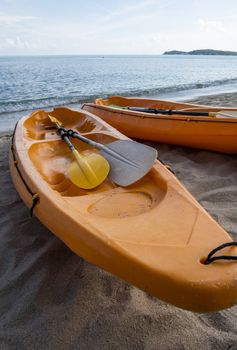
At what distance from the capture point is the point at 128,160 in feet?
7.60

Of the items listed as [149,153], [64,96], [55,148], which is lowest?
Answer: [64,96]

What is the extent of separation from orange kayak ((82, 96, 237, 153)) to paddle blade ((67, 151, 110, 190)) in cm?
168

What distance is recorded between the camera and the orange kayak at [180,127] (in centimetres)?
341

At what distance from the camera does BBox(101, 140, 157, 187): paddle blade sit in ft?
6.88

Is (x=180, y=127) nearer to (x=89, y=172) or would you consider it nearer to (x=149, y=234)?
(x=89, y=172)

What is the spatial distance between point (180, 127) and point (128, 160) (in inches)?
67.1

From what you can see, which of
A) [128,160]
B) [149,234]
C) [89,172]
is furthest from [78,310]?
[128,160]

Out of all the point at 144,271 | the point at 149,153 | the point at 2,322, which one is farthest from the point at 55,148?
the point at 144,271

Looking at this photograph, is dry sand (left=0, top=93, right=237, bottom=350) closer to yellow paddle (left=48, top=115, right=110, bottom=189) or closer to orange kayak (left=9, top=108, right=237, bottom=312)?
orange kayak (left=9, top=108, right=237, bottom=312)

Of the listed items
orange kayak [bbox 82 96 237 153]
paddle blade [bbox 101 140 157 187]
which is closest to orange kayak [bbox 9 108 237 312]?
paddle blade [bbox 101 140 157 187]

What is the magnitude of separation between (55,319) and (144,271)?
25.9 inches

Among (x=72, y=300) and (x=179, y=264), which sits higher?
(x=179, y=264)

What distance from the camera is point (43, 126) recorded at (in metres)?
4.38

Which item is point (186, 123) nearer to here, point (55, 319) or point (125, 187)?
point (125, 187)
